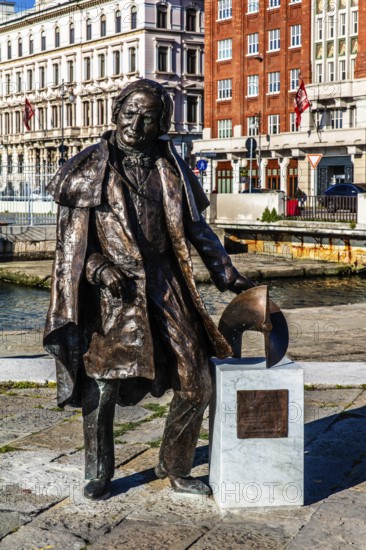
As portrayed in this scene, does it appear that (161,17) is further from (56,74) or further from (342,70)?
(342,70)

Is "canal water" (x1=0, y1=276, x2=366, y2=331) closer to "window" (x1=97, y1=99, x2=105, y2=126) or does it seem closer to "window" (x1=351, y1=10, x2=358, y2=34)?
"window" (x1=351, y1=10, x2=358, y2=34)

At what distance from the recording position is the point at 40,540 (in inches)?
159

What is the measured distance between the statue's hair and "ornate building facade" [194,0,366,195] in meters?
38.9

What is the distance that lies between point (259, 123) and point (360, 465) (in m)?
49.3

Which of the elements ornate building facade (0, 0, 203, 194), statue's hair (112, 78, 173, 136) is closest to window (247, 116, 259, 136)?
ornate building facade (0, 0, 203, 194)

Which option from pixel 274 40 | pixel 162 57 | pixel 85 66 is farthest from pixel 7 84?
pixel 274 40

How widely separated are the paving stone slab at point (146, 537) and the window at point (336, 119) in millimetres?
45667

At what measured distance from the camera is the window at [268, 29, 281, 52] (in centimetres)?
5341

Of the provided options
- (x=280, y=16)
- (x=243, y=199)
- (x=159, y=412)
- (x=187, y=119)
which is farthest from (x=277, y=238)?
(x=187, y=119)

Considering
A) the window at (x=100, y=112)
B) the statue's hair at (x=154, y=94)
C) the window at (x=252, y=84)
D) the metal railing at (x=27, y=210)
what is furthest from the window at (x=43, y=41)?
the statue's hair at (x=154, y=94)

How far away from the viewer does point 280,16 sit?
52656mm

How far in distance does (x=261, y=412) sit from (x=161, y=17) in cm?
6395

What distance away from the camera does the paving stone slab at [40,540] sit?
3961 millimetres

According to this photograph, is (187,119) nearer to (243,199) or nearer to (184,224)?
(243,199)
